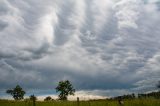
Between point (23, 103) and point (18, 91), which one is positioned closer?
point (23, 103)

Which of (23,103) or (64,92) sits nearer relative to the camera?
(23,103)

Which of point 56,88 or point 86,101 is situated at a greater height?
point 56,88

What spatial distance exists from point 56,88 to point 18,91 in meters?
19.4

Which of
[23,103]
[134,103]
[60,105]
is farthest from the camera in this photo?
[134,103]

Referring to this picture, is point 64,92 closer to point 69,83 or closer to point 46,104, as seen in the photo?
point 69,83

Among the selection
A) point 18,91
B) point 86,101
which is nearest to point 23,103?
point 86,101

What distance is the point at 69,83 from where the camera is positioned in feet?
441

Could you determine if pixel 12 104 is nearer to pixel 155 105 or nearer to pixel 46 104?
pixel 46 104

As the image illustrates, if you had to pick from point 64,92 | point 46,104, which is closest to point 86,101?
point 46,104

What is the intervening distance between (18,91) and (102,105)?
328ft

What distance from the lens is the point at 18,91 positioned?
465 ft

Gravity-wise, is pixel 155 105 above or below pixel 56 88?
below

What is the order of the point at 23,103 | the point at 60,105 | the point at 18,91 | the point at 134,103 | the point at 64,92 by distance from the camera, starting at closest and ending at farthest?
1. the point at 23,103
2. the point at 60,105
3. the point at 134,103
4. the point at 64,92
5. the point at 18,91

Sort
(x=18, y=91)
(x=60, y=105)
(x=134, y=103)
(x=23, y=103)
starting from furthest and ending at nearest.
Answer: (x=18, y=91) < (x=134, y=103) < (x=60, y=105) < (x=23, y=103)
